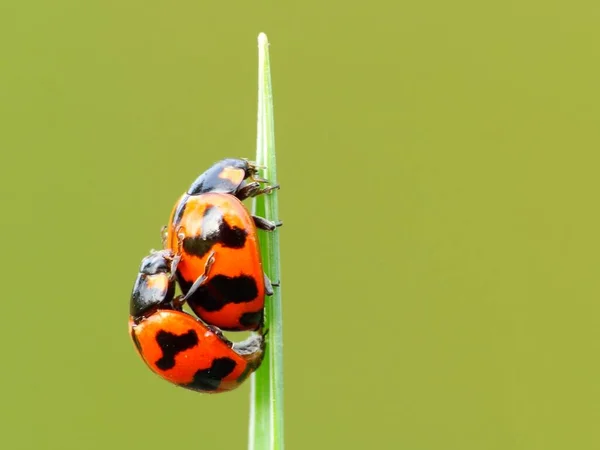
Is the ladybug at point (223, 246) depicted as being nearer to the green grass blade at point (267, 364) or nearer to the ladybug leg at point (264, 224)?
the ladybug leg at point (264, 224)

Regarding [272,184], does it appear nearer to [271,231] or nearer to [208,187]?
[271,231]

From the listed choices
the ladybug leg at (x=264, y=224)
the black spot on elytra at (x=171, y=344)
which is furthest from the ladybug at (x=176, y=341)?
the ladybug leg at (x=264, y=224)

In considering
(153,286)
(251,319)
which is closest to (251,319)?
(251,319)

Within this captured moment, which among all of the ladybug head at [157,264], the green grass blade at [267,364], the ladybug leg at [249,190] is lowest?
the green grass blade at [267,364]

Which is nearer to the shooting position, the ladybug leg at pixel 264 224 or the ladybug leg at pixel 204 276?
the ladybug leg at pixel 264 224

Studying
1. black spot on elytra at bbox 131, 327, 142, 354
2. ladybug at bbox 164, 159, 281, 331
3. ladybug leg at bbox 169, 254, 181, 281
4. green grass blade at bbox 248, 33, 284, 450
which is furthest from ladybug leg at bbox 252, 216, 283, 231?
black spot on elytra at bbox 131, 327, 142, 354

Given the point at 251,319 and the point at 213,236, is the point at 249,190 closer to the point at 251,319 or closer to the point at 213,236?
the point at 213,236

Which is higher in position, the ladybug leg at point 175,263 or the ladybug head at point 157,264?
the ladybug head at point 157,264

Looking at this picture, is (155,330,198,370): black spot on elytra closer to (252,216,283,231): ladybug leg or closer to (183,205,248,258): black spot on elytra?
(183,205,248,258): black spot on elytra

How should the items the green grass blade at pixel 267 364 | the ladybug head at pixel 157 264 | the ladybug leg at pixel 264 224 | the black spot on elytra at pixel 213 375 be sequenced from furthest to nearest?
the ladybug head at pixel 157 264 → the black spot on elytra at pixel 213 375 → the ladybug leg at pixel 264 224 → the green grass blade at pixel 267 364
